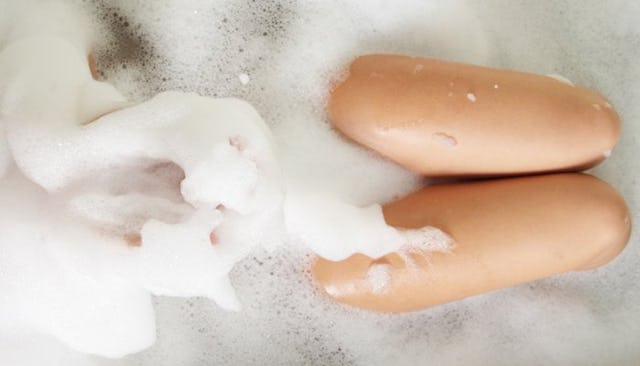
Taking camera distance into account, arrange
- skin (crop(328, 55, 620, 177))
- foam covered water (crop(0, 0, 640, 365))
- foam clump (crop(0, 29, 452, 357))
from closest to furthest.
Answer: foam clump (crop(0, 29, 452, 357)) → skin (crop(328, 55, 620, 177)) → foam covered water (crop(0, 0, 640, 365))

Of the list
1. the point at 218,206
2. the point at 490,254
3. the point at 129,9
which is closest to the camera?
the point at 218,206

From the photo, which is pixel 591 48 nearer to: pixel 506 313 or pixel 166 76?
pixel 506 313

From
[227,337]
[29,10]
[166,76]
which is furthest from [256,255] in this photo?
[29,10]

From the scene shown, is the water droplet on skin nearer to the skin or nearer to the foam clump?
the skin

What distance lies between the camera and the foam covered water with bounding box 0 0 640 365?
99cm

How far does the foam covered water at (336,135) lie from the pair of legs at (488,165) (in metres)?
0.09

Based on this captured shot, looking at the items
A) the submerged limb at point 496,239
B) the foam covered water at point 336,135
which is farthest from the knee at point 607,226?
the foam covered water at point 336,135

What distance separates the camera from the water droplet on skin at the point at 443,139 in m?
0.87

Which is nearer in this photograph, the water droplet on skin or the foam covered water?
the water droplet on skin

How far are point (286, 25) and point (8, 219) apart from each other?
405 mm

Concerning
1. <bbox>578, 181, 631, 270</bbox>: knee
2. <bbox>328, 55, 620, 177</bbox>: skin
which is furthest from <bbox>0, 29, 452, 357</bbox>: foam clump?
<bbox>578, 181, 631, 270</bbox>: knee

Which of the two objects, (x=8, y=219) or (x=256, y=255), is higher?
(x=8, y=219)

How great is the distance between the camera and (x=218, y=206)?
0.77 metres

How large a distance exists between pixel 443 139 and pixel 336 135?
6.0 inches
